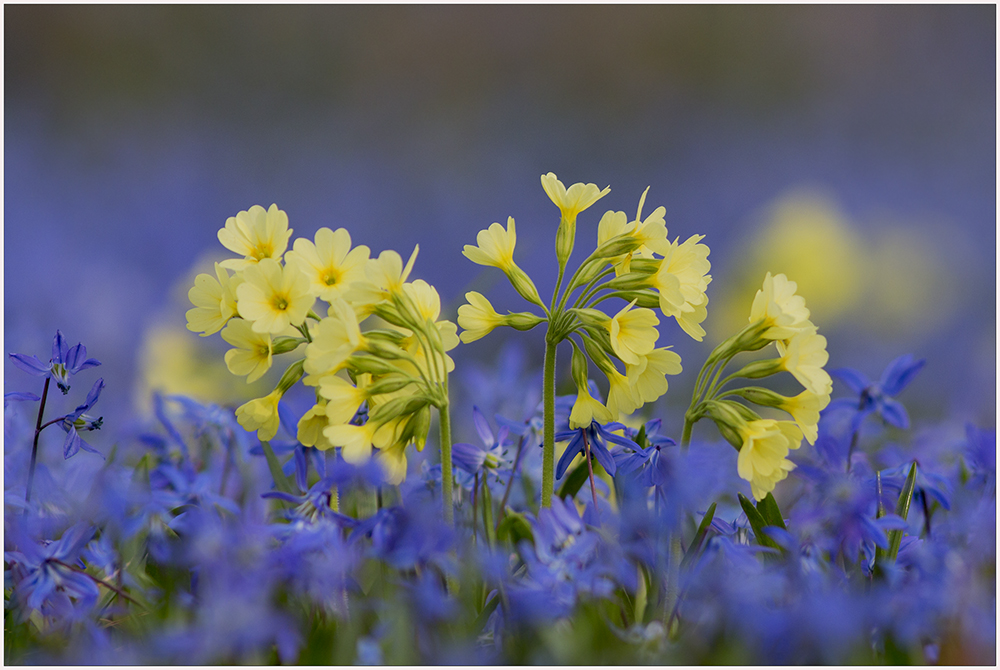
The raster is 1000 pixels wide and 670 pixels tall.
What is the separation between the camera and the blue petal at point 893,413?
810mm

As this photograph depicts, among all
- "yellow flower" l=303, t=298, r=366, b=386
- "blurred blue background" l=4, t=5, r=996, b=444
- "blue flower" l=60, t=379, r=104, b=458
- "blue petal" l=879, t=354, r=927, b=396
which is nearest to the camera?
"yellow flower" l=303, t=298, r=366, b=386

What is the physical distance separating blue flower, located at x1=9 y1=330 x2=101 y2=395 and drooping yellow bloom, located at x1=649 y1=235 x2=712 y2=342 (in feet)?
1.44

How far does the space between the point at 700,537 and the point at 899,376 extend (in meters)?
0.31

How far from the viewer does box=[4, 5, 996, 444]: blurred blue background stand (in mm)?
3238

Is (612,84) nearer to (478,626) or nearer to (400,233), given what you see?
(400,233)

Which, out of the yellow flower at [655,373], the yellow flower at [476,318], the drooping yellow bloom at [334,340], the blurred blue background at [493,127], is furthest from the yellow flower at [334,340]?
the blurred blue background at [493,127]

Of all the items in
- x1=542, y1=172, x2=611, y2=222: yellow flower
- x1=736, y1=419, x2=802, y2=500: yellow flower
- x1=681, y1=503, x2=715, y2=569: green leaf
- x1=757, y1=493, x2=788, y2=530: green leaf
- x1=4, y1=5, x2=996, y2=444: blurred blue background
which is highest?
x1=4, y1=5, x2=996, y2=444: blurred blue background

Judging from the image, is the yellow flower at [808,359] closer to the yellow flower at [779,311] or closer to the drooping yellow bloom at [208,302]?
the yellow flower at [779,311]

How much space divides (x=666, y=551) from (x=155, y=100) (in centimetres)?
376

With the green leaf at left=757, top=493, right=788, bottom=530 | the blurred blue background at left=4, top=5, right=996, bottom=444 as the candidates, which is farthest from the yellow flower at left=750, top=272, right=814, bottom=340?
the blurred blue background at left=4, top=5, right=996, bottom=444

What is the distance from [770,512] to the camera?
2.11 ft

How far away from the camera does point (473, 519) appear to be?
65 centimetres

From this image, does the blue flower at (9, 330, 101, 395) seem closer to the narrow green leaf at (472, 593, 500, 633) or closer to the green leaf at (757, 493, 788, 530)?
the narrow green leaf at (472, 593, 500, 633)

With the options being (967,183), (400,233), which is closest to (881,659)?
(400,233)
